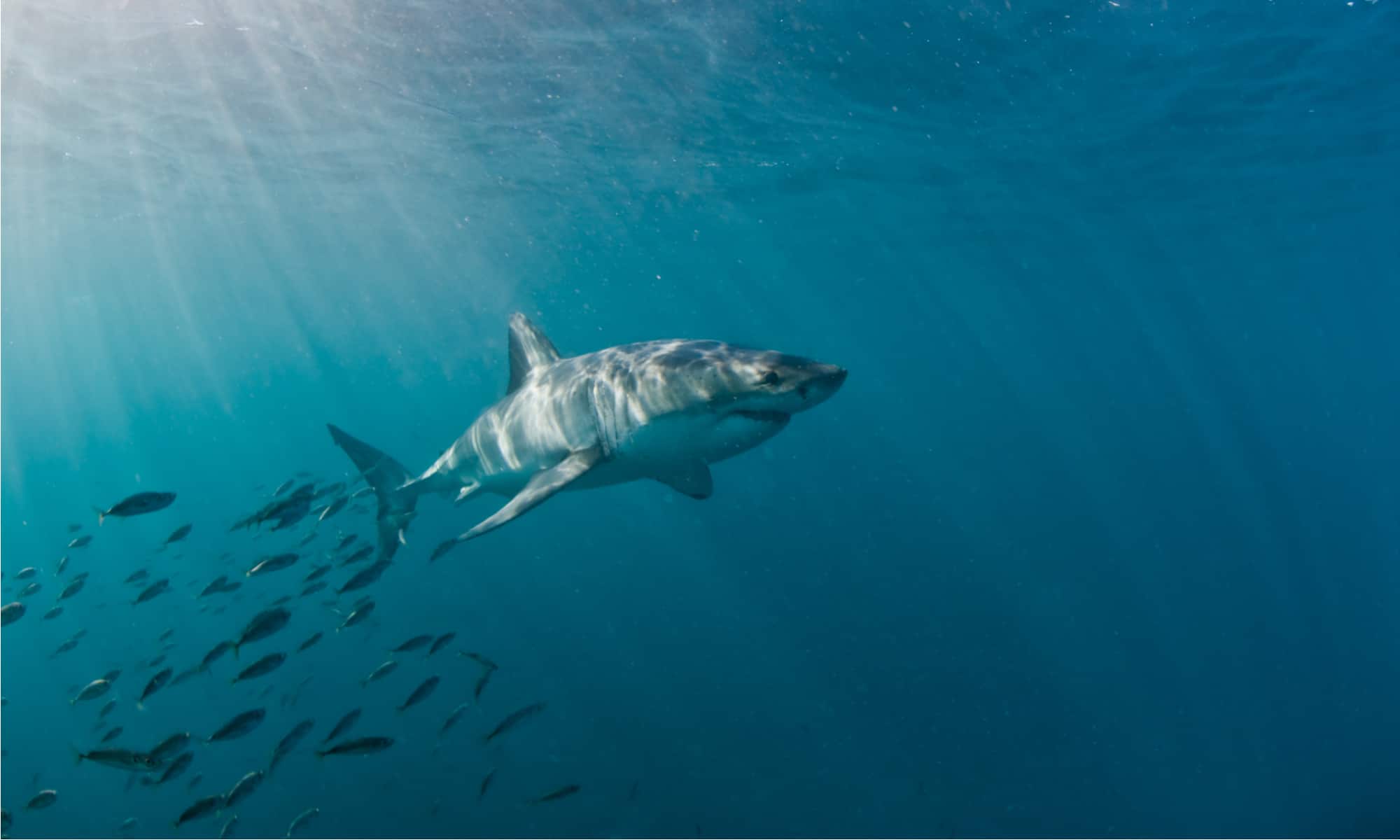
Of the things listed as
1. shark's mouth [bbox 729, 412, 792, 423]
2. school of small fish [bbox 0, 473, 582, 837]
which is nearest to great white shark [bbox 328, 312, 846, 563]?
shark's mouth [bbox 729, 412, 792, 423]

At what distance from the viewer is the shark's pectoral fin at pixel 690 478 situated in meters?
6.48

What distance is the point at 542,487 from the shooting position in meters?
5.51

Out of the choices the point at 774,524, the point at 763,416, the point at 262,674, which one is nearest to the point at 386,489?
the point at 262,674

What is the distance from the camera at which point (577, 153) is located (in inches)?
993

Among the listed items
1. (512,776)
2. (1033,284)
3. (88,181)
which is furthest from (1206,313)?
(88,181)

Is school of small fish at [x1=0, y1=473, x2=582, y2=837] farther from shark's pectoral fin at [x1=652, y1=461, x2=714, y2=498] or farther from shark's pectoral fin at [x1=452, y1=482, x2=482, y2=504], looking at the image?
shark's pectoral fin at [x1=652, y1=461, x2=714, y2=498]

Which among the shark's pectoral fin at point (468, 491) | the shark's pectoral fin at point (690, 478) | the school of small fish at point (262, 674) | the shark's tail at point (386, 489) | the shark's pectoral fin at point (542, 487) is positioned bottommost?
the school of small fish at point (262, 674)

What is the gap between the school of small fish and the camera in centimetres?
664

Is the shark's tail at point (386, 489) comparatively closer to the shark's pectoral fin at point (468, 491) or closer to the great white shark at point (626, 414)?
the great white shark at point (626, 414)

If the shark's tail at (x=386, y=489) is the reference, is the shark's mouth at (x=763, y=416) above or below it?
above

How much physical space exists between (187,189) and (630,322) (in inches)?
3811

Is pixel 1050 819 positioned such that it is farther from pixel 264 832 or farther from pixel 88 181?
pixel 88 181

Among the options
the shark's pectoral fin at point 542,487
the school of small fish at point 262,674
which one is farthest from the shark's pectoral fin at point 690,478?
the school of small fish at point 262,674

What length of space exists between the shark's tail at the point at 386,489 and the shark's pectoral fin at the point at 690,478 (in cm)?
422
